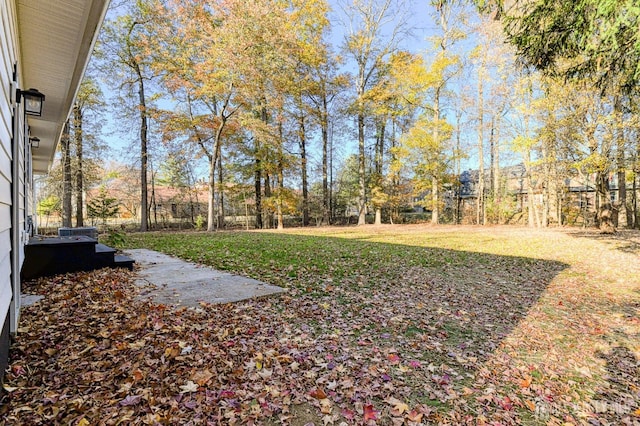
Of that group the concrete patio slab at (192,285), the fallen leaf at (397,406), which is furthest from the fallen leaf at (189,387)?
the concrete patio slab at (192,285)

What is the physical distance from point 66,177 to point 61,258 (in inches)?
419

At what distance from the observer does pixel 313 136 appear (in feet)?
68.2

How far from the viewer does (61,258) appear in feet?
15.2

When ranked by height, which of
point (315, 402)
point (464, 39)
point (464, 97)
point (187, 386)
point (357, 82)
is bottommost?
point (315, 402)

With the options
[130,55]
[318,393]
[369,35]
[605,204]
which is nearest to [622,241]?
[605,204]

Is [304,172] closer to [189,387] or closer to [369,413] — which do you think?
[189,387]

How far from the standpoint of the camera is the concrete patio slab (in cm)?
389

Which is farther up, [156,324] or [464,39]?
[464,39]

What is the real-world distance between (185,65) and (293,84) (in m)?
5.62

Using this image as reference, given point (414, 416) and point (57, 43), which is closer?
point (414, 416)

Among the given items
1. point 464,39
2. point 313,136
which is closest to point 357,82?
point 313,136

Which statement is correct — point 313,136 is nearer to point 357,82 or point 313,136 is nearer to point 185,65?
point 357,82

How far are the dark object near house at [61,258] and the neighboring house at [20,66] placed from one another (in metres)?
1.45

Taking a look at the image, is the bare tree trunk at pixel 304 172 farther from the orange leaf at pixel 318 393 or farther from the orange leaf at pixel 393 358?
the orange leaf at pixel 318 393
